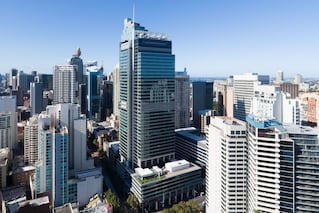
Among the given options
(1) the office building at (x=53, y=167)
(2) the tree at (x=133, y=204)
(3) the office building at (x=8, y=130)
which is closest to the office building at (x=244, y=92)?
(2) the tree at (x=133, y=204)

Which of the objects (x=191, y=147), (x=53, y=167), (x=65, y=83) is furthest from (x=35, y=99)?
(x=191, y=147)

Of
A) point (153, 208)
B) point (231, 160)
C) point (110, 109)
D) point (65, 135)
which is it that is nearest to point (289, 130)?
point (231, 160)

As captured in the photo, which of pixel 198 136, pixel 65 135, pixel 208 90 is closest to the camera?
pixel 65 135

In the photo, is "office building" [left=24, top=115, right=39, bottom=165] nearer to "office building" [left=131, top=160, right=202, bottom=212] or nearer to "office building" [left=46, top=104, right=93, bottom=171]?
"office building" [left=46, top=104, right=93, bottom=171]

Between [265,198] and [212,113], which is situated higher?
[212,113]

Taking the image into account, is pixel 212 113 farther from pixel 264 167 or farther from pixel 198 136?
pixel 264 167

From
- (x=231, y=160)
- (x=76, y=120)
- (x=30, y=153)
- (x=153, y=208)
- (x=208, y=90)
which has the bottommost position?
(x=153, y=208)
